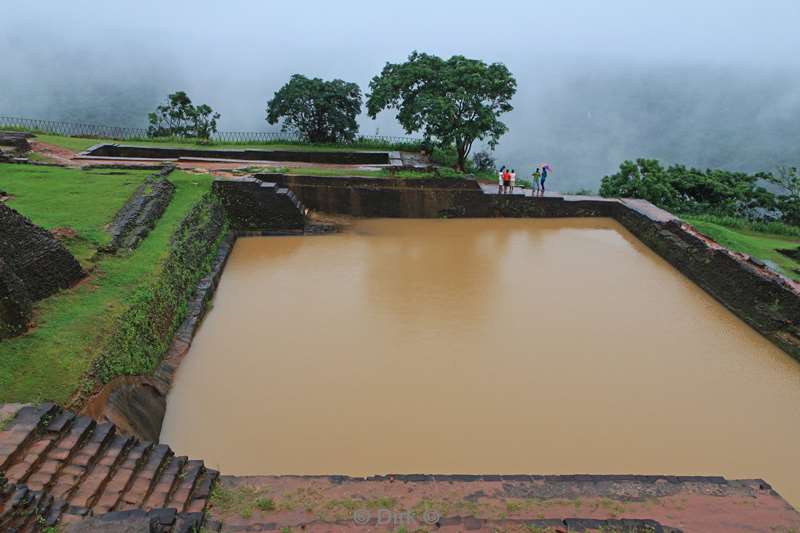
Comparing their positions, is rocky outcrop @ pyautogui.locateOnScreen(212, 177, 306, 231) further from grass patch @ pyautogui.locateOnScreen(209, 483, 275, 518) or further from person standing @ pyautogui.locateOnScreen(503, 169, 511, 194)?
grass patch @ pyautogui.locateOnScreen(209, 483, 275, 518)

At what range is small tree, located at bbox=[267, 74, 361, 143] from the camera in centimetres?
1770

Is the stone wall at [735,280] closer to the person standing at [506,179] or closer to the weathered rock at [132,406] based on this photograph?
the person standing at [506,179]

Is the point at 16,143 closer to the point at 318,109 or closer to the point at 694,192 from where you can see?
the point at 318,109

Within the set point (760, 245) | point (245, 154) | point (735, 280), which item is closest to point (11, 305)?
point (735, 280)

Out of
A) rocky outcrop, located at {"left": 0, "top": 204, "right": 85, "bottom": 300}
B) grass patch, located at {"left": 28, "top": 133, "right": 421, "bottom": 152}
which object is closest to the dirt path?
grass patch, located at {"left": 28, "top": 133, "right": 421, "bottom": 152}

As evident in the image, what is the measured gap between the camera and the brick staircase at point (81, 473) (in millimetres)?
3729

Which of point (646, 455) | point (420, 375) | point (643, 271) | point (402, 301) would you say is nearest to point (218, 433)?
point (420, 375)

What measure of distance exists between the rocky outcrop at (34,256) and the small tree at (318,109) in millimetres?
11974

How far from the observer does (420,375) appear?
6.80 metres

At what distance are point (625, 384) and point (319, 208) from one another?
8.94 m

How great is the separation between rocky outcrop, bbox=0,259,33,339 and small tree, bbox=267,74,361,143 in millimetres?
13037

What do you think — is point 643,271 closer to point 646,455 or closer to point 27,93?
point 646,455

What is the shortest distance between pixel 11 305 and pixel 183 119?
16.5 m

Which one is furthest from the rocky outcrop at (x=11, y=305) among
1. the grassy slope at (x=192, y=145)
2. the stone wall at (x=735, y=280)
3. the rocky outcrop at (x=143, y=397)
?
the grassy slope at (x=192, y=145)
